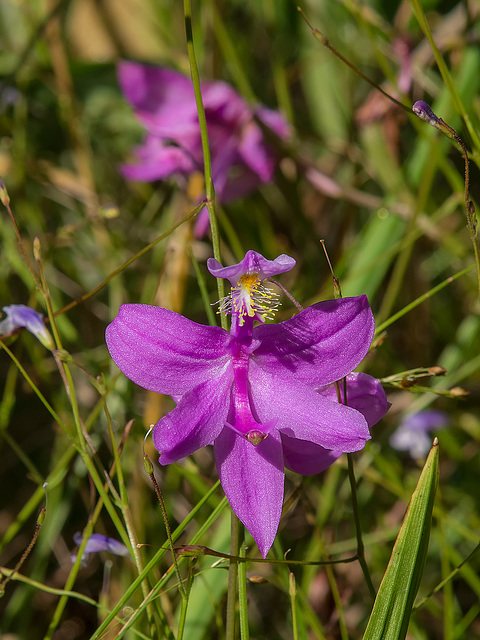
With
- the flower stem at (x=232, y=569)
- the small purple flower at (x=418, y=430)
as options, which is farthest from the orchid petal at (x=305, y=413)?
the small purple flower at (x=418, y=430)

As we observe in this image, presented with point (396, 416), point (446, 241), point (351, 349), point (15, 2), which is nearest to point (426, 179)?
point (446, 241)

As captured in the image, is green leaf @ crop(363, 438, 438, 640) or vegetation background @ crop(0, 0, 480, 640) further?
vegetation background @ crop(0, 0, 480, 640)

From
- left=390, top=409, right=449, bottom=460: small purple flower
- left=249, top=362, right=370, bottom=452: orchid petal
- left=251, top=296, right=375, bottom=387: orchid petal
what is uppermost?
left=251, top=296, right=375, bottom=387: orchid petal

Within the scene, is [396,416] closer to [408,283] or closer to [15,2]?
[408,283]

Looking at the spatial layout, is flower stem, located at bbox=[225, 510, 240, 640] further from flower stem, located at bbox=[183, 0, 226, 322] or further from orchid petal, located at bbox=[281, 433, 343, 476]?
flower stem, located at bbox=[183, 0, 226, 322]

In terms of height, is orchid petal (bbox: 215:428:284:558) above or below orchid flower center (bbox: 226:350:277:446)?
below

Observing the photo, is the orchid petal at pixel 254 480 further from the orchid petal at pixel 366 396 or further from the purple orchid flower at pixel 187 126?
the purple orchid flower at pixel 187 126

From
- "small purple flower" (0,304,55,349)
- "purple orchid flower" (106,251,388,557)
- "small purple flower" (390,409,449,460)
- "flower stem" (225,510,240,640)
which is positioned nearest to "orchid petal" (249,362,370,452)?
"purple orchid flower" (106,251,388,557)

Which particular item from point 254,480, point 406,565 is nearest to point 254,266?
point 254,480
